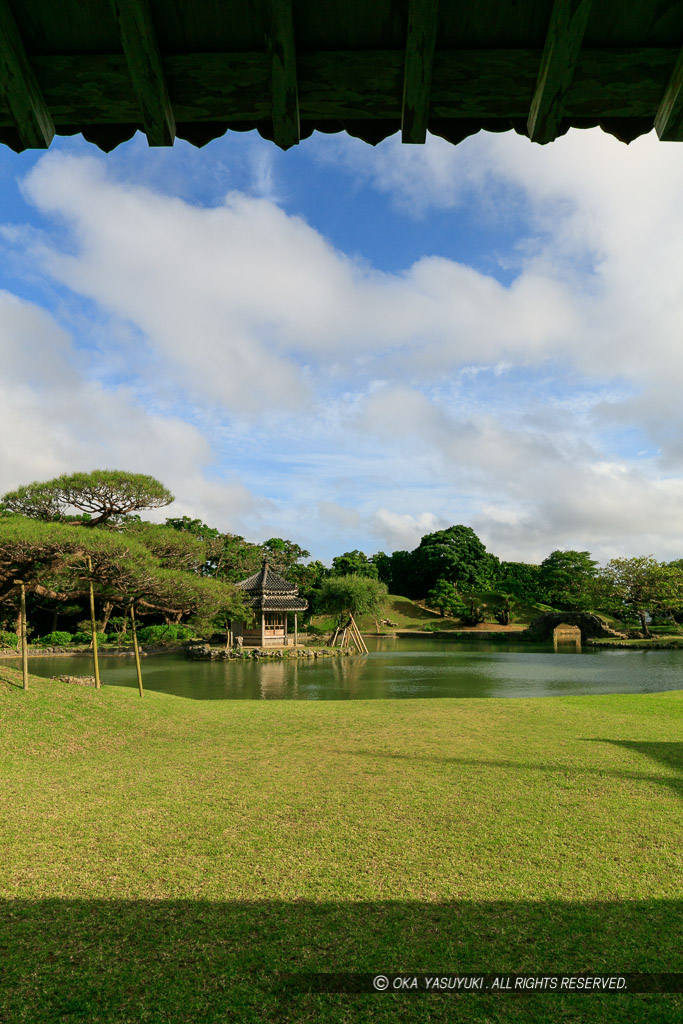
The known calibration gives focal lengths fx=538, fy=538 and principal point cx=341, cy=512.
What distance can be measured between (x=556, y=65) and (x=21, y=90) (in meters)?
1.80

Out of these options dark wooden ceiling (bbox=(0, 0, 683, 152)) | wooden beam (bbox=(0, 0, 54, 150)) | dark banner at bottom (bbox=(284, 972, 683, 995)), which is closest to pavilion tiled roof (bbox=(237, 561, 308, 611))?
dark banner at bottom (bbox=(284, 972, 683, 995))

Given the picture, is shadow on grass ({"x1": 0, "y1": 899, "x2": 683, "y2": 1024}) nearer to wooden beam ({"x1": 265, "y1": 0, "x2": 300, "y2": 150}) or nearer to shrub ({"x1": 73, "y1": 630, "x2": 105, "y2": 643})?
wooden beam ({"x1": 265, "y1": 0, "x2": 300, "y2": 150})

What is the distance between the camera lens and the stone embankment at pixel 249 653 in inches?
928

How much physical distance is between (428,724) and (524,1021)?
6.23 metres

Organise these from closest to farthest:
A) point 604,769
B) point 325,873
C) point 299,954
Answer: point 299,954 → point 325,873 → point 604,769

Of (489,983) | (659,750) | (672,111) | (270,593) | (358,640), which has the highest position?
(672,111)

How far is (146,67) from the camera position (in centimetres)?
179

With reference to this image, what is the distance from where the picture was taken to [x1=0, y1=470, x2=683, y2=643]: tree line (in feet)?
28.5

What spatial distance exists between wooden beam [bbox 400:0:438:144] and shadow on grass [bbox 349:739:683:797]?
5710mm

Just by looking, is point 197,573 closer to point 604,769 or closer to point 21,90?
point 604,769

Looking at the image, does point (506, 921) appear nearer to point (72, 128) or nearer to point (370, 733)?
point (72, 128)

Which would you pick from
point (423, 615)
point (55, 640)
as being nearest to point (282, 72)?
point (55, 640)

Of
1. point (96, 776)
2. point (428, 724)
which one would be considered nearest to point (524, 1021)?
point (96, 776)

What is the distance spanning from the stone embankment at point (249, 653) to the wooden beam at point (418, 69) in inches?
910
